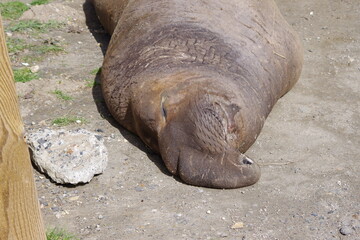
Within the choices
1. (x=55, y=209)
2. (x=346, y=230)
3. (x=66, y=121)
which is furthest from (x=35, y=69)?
(x=346, y=230)

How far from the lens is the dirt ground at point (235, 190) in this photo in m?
3.41

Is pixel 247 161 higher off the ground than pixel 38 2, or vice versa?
pixel 247 161

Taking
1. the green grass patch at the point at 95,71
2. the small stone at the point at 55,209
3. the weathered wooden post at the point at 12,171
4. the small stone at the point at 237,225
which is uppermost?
the weathered wooden post at the point at 12,171

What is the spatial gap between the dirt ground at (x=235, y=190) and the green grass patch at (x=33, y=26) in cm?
71

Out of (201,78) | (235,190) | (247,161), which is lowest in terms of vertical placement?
(235,190)

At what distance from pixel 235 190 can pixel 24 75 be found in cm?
223

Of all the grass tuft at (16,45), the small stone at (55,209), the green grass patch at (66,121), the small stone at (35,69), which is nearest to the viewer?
the small stone at (55,209)

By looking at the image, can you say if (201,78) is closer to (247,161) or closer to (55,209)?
(247,161)

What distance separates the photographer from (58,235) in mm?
3223

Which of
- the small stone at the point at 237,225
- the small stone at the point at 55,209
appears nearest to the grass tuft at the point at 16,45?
the small stone at the point at 55,209

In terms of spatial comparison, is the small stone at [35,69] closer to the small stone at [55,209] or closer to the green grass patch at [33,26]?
the green grass patch at [33,26]

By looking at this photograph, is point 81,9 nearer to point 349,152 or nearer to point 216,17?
point 216,17

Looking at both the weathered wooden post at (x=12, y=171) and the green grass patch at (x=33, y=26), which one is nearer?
the weathered wooden post at (x=12, y=171)

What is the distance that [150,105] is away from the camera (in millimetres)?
3992
